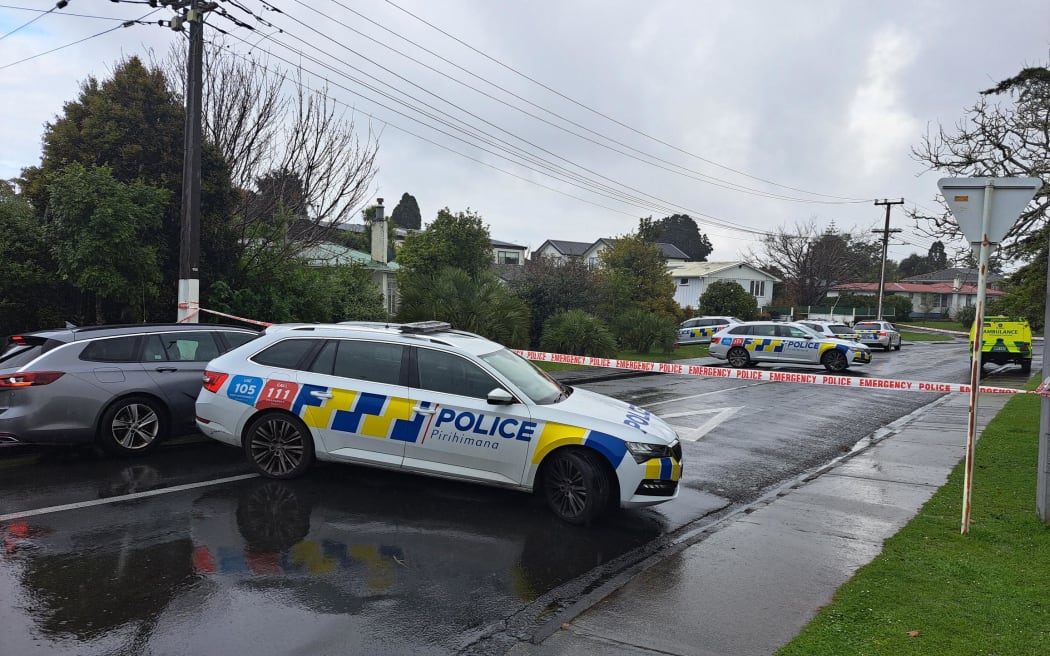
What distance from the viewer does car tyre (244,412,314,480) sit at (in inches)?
286

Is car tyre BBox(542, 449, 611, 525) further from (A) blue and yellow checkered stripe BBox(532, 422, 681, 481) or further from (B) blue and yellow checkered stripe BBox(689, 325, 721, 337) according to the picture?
(B) blue and yellow checkered stripe BBox(689, 325, 721, 337)

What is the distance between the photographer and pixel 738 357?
2494 cm

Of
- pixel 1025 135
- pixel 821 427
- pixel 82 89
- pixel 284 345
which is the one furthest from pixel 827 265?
pixel 284 345

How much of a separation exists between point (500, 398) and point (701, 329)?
3233 centimetres

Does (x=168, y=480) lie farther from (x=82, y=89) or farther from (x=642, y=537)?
(x=82, y=89)

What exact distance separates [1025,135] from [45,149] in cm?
2242

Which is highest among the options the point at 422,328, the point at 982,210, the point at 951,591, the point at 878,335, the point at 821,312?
the point at 982,210

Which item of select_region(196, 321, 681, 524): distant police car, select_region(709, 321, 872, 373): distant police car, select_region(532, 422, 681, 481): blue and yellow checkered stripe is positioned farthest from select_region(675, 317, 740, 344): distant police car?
select_region(532, 422, 681, 481): blue and yellow checkered stripe

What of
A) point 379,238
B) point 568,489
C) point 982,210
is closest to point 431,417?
point 568,489

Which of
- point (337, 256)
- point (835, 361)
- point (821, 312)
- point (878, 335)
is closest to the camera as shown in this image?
point (835, 361)

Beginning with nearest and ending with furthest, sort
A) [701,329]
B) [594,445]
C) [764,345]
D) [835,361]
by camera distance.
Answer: [594,445], [835,361], [764,345], [701,329]

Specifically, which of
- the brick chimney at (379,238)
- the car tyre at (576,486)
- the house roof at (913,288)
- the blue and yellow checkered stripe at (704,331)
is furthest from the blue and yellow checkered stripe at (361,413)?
the house roof at (913,288)

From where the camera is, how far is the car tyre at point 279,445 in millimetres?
7258

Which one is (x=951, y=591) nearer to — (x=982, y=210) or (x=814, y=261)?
(x=982, y=210)
